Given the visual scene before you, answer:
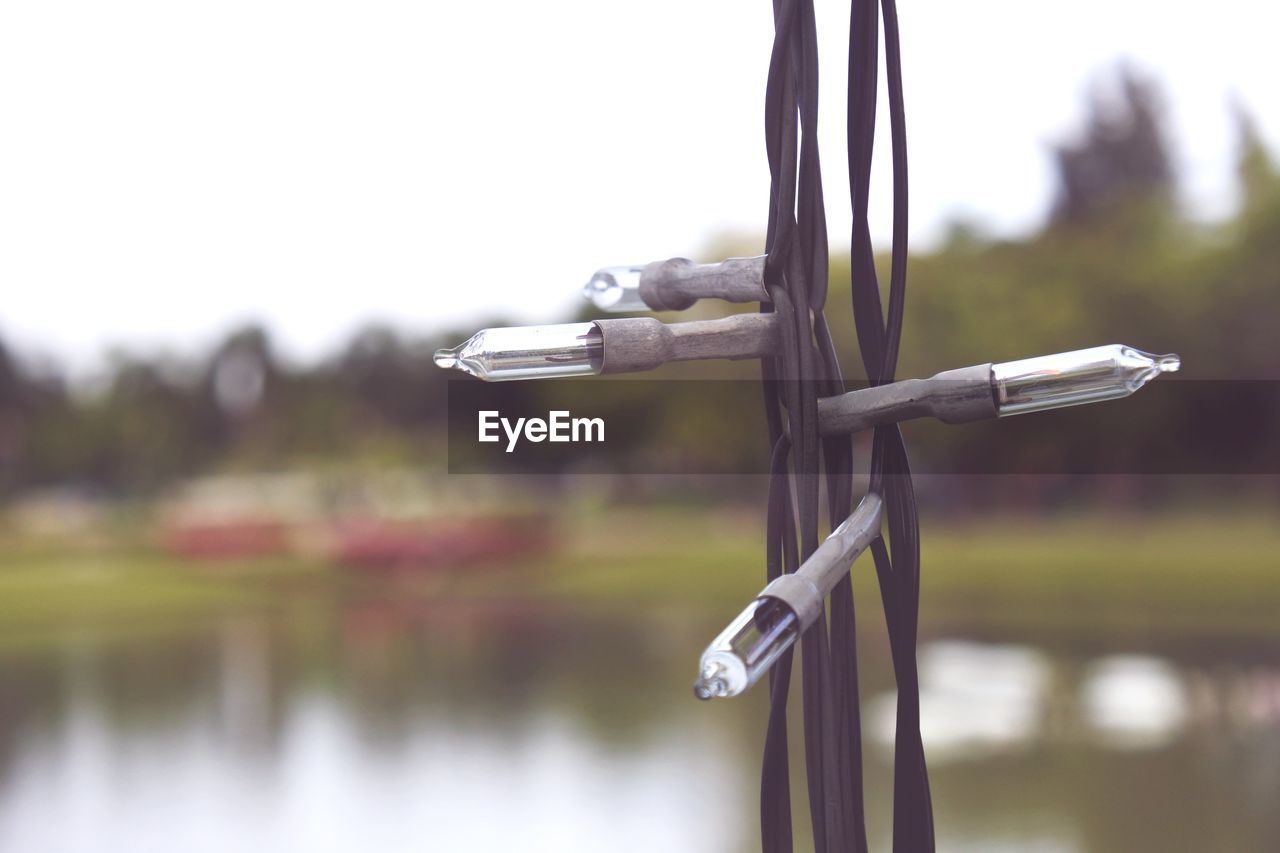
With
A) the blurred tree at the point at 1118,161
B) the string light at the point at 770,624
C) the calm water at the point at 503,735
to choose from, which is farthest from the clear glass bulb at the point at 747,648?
the blurred tree at the point at 1118,161

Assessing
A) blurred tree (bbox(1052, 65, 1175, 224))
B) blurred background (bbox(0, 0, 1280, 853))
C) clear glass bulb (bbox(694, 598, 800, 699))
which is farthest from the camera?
blurred tree (bbox(1052, 65, 1175, 224))

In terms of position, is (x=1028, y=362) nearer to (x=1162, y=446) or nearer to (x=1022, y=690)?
(x=1162, y=446)

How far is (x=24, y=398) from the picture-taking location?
1.42 m

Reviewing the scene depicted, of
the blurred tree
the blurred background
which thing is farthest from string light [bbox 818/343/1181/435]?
the blurred tree

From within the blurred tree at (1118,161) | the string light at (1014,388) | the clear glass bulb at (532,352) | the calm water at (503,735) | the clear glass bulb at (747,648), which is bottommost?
the calm water at (503,735)

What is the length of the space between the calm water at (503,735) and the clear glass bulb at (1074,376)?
150 cm

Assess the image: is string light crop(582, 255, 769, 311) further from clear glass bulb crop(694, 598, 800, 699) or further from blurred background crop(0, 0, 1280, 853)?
blurred background crop(0, 0, 1280, 853)

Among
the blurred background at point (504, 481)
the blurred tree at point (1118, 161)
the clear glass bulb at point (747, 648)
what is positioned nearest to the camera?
the clear glass bulb at point (747, 648)

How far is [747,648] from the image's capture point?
0.12 m

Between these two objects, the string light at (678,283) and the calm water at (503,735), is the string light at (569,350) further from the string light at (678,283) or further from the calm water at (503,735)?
the calm water at (503,735)

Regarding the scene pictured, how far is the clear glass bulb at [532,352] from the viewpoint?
140mm

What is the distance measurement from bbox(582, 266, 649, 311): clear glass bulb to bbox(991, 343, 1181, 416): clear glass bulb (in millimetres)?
65

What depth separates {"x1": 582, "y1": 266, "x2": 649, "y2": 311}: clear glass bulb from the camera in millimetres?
181

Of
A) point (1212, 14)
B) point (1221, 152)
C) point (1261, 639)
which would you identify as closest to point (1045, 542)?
point (1261, 639)
